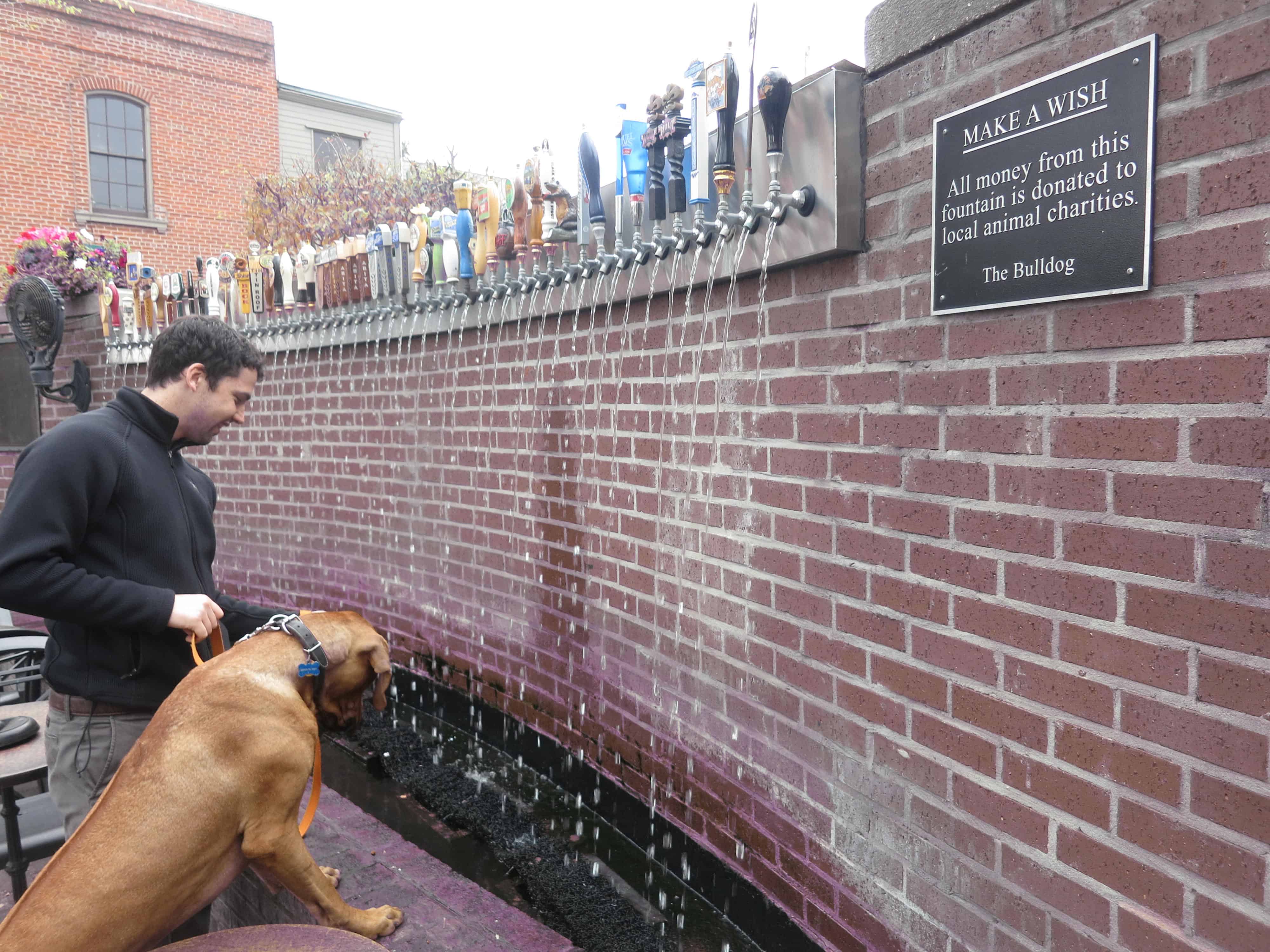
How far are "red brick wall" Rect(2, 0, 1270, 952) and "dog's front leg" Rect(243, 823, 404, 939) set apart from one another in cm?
128

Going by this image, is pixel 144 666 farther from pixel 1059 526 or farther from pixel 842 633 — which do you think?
pixel 1059 526

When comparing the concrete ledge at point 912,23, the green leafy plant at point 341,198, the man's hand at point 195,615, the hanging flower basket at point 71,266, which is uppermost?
the green leafy plant at point 341,198

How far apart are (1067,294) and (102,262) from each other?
980 cm

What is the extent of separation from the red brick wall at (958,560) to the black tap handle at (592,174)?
0.42 meters

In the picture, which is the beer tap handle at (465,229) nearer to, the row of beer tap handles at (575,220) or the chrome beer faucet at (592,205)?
the row of beer tap handles at (575,220)

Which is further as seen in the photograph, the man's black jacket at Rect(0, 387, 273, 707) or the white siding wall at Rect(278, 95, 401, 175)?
the white siding wall at Rect(278, 95, 401, 175)

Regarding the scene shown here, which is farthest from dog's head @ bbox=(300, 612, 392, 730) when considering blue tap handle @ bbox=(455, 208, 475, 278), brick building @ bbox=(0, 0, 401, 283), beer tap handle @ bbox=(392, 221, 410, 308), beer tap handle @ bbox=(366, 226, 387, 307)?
brick building @ bbox=(0, 0, 401, 283)

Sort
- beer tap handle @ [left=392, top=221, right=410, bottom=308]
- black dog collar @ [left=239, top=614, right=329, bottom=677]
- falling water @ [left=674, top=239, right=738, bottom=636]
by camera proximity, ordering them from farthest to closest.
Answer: beer tap handle @ [left=392, top=221, right=410, bottom=308] → falling water @ [left=674, top=239, right=738, bottom=636] → black dog collar @ [left=239, top=614, right=329, bottom=677]

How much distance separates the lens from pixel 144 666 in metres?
2.77

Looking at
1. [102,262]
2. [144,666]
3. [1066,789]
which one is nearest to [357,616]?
[144,666]

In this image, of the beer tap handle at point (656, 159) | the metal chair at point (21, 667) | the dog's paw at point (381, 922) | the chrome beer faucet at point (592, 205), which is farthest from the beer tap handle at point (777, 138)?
the metal chair at point (21, 667)

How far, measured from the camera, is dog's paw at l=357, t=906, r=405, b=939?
10.4ft

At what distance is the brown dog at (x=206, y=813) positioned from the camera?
220 centimetres

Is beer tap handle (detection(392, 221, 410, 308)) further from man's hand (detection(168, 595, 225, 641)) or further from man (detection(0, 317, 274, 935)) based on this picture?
man's hand (detection(168, 595, 225, 641))
